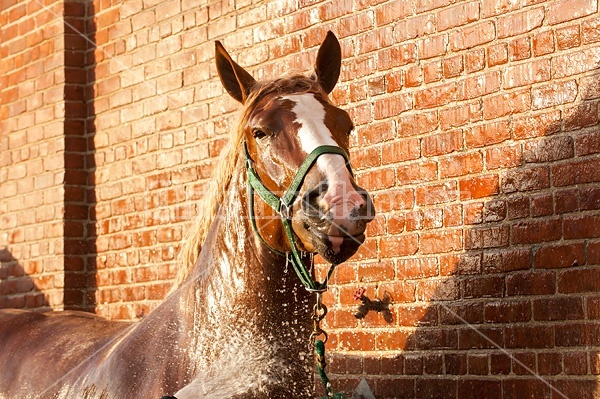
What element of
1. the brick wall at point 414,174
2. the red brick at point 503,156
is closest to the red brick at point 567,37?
the brick wall at point 414,174

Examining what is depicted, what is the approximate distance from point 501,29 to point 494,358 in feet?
4.84

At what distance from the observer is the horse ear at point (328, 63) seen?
408cm

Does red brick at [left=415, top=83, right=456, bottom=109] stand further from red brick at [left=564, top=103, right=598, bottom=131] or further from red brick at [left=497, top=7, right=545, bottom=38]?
red brick at [left=564, top=103, right=598, bottom=131]

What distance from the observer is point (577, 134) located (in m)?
4.40

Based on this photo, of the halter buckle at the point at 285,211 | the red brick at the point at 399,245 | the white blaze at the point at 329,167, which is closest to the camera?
the white blaze at the point at 329,167

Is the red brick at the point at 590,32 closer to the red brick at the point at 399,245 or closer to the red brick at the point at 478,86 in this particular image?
the red brick at the point at 478,86

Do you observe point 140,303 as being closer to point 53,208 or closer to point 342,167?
point 53,208

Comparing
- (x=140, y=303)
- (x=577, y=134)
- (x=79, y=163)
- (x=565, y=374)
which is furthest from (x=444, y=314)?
(x=79, y=163)

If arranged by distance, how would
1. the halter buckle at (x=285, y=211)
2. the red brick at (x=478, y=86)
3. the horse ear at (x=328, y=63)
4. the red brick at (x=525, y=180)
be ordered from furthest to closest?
the red brick at (x=478, y=86), the red brick at (x=525, y=180), the horse ear at (x=328, y=63), the halter buckle at (x=285, y=211)

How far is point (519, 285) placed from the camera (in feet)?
15.1

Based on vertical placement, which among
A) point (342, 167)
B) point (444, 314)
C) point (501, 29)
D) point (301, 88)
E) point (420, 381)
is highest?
point (501, 29)

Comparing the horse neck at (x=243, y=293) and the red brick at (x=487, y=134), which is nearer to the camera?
the horse neck at (x=243, y=293)

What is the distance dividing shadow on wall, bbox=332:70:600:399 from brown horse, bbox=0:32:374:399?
107 centimetres

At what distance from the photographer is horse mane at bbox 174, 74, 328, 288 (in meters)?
3.84
